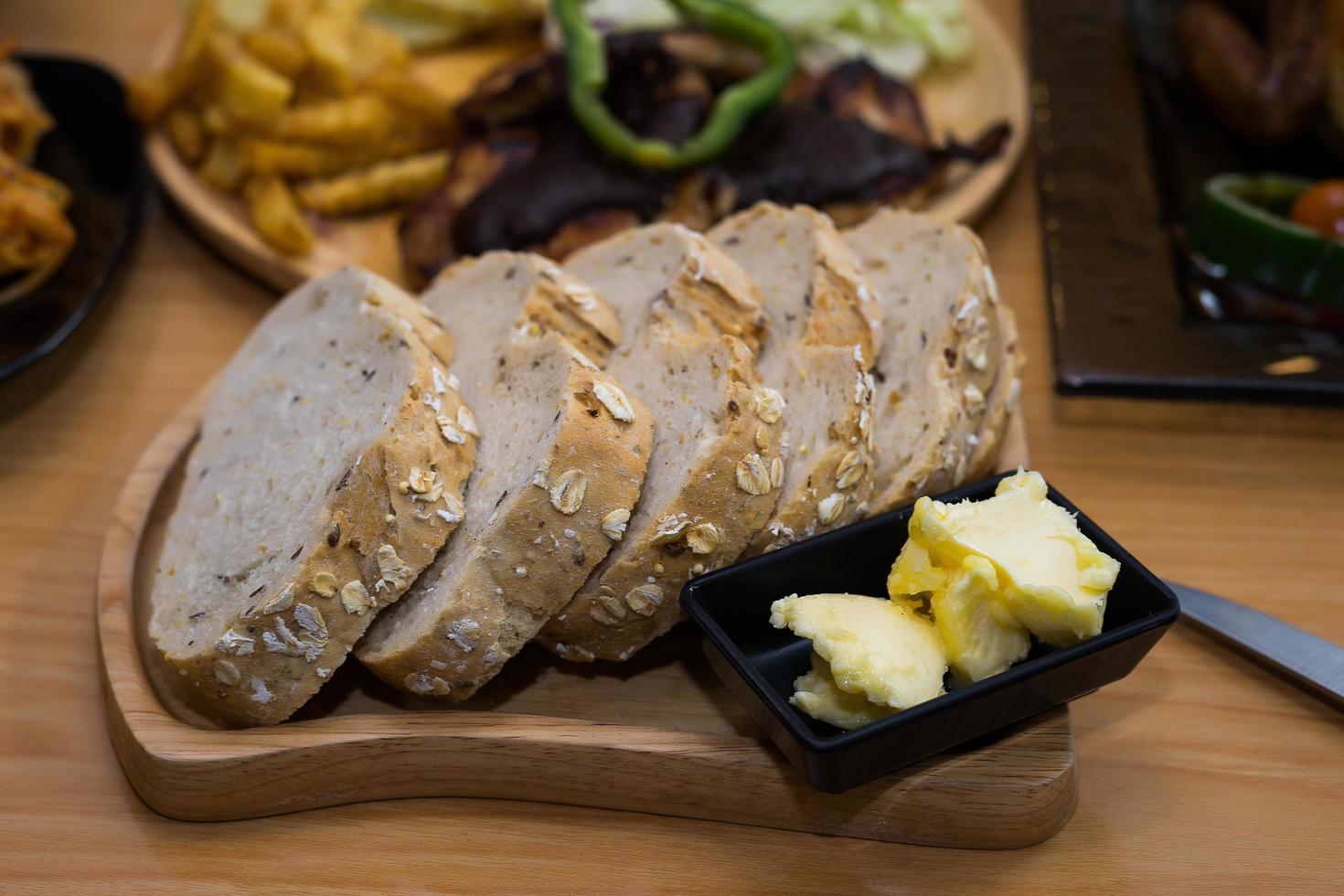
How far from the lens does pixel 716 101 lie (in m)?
3.64

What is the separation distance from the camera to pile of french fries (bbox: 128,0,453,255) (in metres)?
3.46

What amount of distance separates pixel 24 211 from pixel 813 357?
2.13 metres

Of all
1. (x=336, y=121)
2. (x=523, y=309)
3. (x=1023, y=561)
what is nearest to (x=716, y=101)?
(x=336, y=121)

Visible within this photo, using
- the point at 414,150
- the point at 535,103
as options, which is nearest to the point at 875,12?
the point at 535,103

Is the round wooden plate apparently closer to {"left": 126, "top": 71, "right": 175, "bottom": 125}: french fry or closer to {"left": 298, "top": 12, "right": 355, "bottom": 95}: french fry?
{"left": 126, "top": 71, "right": 175, "bottom": 125}: french fry

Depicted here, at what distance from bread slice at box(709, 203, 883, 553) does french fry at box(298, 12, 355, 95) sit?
135cm

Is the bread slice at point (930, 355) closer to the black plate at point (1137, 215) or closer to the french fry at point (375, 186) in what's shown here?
the black plate at point (1137, 215)

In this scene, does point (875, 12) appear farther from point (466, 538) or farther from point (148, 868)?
point (148, 868)

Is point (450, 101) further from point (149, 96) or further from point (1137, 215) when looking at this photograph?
point (1137, 215)

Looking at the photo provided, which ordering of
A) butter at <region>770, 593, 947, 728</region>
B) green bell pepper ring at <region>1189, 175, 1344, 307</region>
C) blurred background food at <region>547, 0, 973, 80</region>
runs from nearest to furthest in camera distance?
butter at <region>770, 593, 947, 728</region> < green bell pepper ring at <region>1189, 175, 1344, 307</region> < blurred background food at <region>547, 0, 973, 80</region>

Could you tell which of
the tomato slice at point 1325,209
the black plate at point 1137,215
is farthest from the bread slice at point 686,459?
the tomato slice at point 1325,209

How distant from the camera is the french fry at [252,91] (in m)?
3.38

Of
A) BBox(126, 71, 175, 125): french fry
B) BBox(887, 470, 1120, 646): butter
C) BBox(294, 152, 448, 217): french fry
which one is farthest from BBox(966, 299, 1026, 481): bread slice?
BBox(126, 71, 175, 125): french fry

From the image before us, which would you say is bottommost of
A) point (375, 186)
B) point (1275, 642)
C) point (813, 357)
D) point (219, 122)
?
point (1275, 642)
